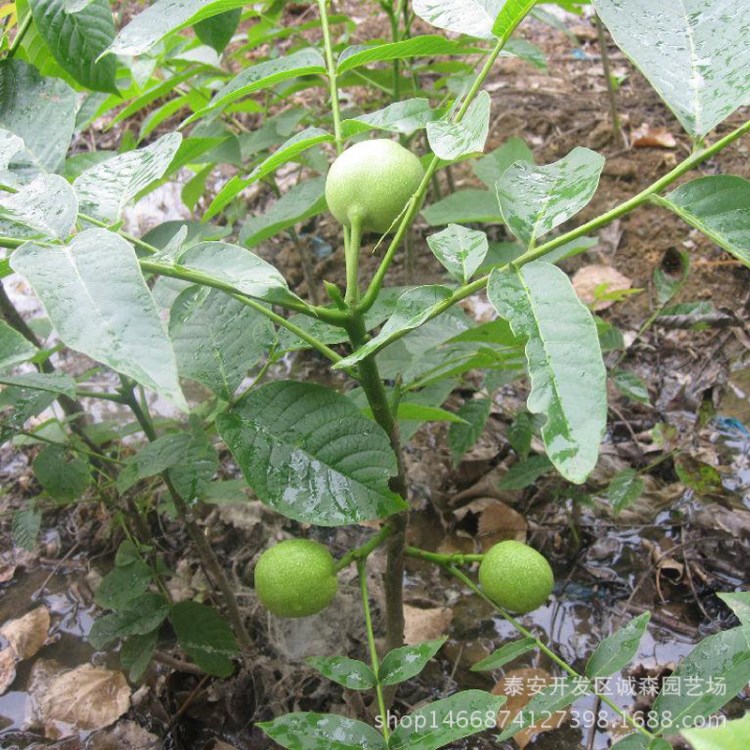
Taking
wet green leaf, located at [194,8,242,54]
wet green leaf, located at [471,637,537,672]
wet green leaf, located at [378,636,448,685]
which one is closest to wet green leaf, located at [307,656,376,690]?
wet green leaf, located at [378,636,448,685]

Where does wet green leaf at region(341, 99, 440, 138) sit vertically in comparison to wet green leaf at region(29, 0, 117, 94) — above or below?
below

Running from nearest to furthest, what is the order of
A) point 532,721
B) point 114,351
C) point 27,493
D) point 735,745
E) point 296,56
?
point 735,745
point 114,351
point 532,721
point 296,56
point 27,493

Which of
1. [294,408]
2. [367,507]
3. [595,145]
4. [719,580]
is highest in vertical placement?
[294,408]

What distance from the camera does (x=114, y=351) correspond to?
0.70 m

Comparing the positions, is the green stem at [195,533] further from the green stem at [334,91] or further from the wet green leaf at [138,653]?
the green stem at [334,91]

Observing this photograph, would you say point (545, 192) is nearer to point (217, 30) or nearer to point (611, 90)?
point (217, 30)

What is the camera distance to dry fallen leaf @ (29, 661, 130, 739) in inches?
64.1

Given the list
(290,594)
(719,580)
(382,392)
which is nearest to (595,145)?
(719,580)

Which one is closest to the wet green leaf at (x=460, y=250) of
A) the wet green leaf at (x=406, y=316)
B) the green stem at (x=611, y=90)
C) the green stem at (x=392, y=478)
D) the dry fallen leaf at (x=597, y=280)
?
the wet green leaf at (x=406, y=316)

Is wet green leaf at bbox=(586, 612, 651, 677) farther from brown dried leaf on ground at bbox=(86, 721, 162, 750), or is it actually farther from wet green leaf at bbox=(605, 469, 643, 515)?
brown dried leaf on ground at bbox=(86, 721, 162, 750)

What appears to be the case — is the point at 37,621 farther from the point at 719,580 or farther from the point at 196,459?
the point at 719,580

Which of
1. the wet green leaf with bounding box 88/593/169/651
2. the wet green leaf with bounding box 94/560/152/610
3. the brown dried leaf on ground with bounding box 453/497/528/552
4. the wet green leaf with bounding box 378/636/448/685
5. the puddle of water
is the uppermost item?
the wet green leaf with bounding box 378/636/448/685

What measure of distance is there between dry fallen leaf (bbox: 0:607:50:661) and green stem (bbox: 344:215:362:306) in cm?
140

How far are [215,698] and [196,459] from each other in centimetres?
67
